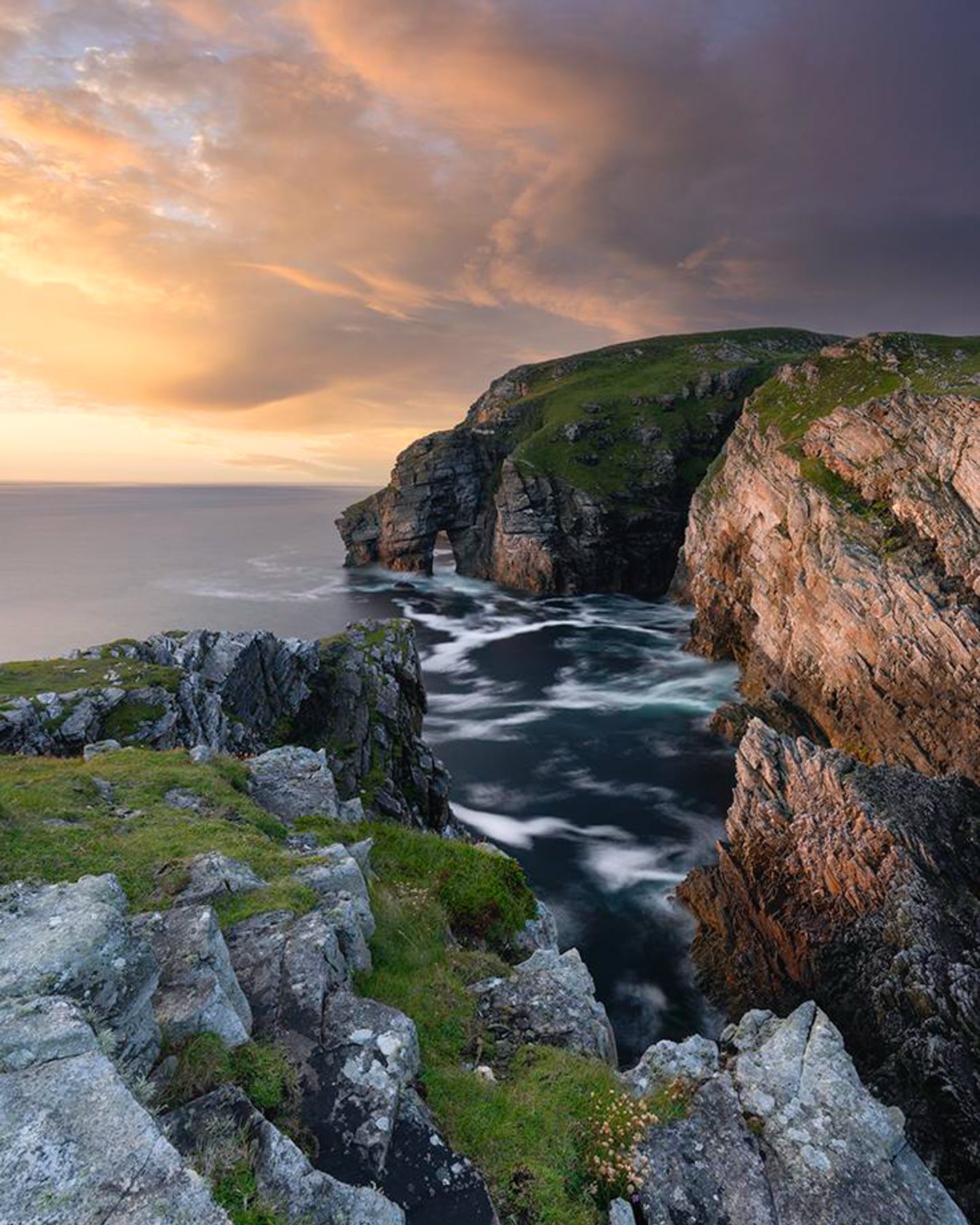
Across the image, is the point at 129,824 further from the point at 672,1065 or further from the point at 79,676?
the point at 79,676

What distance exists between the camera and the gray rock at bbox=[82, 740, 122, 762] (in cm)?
1981

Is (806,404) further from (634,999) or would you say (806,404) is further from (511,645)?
(634,999)

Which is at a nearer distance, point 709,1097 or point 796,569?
point 709,1097

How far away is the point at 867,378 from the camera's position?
210 feet

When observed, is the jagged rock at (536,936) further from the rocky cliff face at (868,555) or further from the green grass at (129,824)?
the rocky cliff face at (868,555)

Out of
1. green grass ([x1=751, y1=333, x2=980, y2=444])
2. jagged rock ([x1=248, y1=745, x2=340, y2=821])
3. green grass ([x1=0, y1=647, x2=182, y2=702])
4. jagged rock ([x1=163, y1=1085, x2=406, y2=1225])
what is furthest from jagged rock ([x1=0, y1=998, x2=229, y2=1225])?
A: green grass ([x1=751, y1=333, x2=980, y2=444])

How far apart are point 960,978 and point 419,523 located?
119 metres

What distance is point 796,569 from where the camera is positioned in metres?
55.0

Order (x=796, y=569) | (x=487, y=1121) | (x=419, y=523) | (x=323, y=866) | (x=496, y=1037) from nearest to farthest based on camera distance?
1. (x=487, y=1121)
2. (x=496, y=1037)
3. (x=323, y=866)
4. (x=796, y=569)
5. (x=419, y=523)

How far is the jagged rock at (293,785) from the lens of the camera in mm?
18391

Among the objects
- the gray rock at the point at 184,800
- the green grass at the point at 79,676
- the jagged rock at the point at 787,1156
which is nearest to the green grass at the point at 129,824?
the gray rock at the point at 184,800

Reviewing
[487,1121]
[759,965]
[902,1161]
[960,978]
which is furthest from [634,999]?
[487,1121]

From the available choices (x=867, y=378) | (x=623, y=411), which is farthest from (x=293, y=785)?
(x=623, y=411)

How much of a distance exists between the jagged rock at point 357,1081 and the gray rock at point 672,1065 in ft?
12.8
